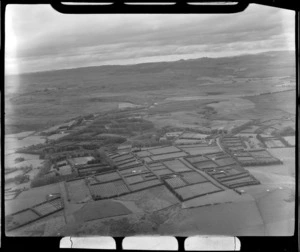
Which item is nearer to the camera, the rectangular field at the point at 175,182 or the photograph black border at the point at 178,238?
the photograph black border at the point at 178,238

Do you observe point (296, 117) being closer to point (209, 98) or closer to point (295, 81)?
point (295, 81)

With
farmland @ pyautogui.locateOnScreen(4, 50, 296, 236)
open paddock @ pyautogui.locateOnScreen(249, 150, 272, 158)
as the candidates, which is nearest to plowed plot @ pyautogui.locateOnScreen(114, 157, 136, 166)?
farmland @ pyautogui.locateOnScreen(4, 50, 296, 236)

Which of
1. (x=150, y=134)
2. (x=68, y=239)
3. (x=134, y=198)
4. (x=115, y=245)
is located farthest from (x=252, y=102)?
(x=68, y=239)

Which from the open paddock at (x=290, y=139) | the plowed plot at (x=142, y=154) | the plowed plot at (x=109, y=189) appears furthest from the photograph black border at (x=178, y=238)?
the plowed plot at (x=142, y=154)

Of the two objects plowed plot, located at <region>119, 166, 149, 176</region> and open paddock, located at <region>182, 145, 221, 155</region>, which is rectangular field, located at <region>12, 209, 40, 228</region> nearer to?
plowed plot, located at <region>119, 166, 149, 176</region>

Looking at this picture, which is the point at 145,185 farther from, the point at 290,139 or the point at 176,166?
A: the point at 290,139

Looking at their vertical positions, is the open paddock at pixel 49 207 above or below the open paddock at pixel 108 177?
below

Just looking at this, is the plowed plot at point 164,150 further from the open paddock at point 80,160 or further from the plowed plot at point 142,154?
the open paddock at point 80,160
